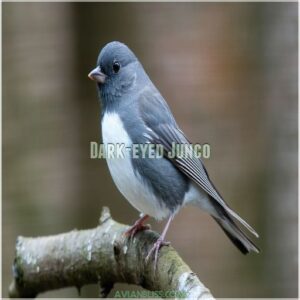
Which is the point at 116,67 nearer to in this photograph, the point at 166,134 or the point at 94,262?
the point at 166,134

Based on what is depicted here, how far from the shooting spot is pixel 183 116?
5371mm

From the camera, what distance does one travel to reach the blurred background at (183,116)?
515 centimetres

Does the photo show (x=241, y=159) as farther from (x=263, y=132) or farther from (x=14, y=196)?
(x=14, y=196)

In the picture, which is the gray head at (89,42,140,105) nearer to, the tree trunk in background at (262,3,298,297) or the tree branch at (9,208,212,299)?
the tree branch at (9,208,212,299)

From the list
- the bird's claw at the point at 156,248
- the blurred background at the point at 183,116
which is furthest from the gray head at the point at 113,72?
the blurred background at the point at 183,116

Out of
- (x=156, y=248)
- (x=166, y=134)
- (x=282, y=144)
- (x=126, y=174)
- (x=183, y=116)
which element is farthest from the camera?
(x=183, y=116)

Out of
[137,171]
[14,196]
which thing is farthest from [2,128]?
[137,171]

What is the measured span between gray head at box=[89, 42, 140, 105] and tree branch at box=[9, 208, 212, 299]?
0.69 m

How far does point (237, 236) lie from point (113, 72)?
3.94 feet

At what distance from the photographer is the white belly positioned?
3633 millimetres

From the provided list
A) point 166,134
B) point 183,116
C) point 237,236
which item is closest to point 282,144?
point 183,116

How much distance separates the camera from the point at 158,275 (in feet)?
10.3

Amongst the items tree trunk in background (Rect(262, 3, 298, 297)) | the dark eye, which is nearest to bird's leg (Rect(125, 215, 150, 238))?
the dark eye

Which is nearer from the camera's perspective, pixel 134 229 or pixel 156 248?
pixel 156 248
